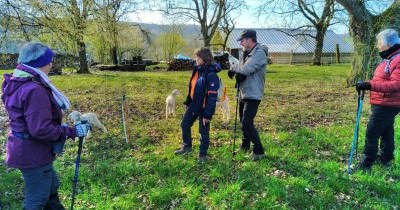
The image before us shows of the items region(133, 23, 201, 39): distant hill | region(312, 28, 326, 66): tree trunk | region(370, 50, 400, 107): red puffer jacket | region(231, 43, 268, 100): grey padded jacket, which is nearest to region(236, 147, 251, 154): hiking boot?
region(231, 43, 268, 100): grey padded jacket

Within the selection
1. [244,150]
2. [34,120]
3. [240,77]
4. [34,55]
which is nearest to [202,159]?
[244,150]

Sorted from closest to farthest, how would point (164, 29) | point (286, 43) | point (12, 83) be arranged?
1. point (12, 83)
2. point (164, 29)
3. point (286, 43)

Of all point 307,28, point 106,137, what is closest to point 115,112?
point 106,137

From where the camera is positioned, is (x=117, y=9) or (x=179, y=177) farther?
(x=117, y=9)

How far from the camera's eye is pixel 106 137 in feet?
26.1

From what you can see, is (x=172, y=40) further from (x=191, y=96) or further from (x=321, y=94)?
(x=191, y=96)

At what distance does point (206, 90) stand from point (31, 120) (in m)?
3.02

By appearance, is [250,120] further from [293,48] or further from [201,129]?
[293,48]

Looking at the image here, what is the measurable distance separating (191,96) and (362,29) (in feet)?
34.1

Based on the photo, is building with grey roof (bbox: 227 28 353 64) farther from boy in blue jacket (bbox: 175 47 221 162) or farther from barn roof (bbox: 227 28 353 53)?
boy in blue jacket (bbox: 175 47 221 162)

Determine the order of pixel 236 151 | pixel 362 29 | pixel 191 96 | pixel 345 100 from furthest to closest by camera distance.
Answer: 1. pixel 362 29
2. pixel 345 100
3. pixel 236 151
4. pixel 191 96

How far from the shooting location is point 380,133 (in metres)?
5.17

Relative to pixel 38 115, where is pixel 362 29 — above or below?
above

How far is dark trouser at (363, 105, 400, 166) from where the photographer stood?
5055 mm
